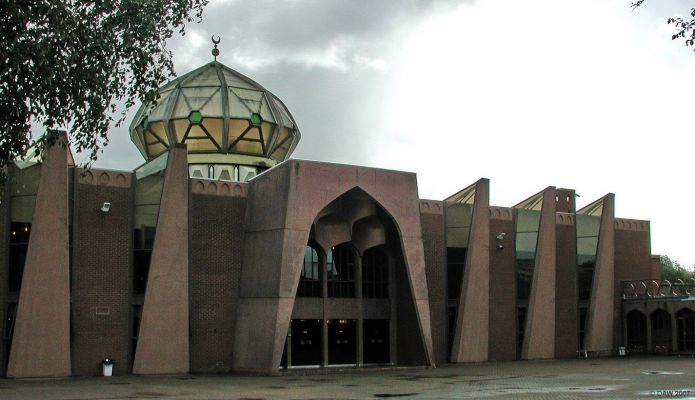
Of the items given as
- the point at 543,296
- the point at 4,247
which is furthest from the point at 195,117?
the point at 543,296

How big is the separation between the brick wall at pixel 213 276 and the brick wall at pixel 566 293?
712 inches

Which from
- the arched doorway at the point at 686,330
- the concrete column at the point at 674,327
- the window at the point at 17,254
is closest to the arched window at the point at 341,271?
the window at the point at 17,254

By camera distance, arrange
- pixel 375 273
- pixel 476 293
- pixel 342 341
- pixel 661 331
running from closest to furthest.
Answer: pixel 342 341, pixel 375 273, pixel 476 293, pixel 661 331

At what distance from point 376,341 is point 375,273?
3.04m

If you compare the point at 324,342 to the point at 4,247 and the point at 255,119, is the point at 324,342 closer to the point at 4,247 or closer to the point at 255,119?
the point at 255,119

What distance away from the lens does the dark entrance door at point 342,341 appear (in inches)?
1427

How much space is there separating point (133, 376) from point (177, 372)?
6.20 ft

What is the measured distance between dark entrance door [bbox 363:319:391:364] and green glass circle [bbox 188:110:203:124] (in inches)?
492

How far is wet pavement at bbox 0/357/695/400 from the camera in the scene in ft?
74.1

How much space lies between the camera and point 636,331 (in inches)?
1818

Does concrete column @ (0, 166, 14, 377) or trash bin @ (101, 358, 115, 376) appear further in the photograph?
trash bin @ (101, 358, 115, 376)

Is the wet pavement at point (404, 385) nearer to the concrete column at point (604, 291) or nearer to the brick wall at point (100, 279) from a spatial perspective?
the brick wall at point (100, 279)

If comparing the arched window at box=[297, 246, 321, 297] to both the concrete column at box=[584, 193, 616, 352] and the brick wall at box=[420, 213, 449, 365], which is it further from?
the concrete column at box=[584, 193, 616, 352]

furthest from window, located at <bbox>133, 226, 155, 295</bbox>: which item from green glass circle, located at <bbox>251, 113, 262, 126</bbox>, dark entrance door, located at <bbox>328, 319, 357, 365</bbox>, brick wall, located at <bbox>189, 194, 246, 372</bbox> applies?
green glass circle, located at <bbox>251, 113, 262, 126</bbox>
